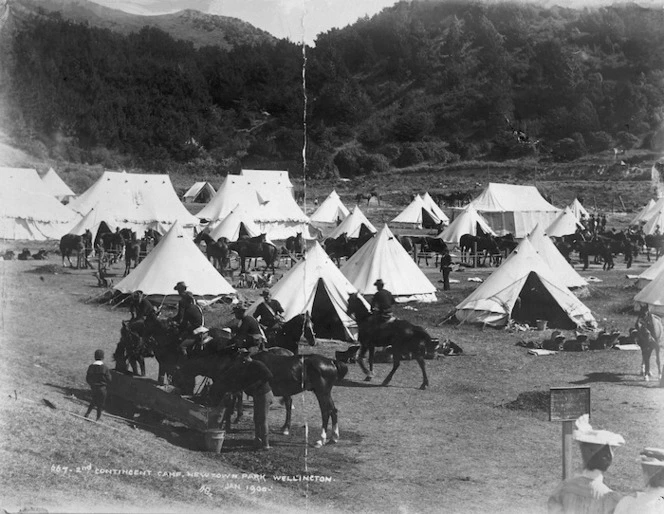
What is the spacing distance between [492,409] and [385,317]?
258 centimetres

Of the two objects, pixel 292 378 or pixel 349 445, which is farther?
pixel 292 378

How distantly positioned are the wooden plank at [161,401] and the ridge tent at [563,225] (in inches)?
989

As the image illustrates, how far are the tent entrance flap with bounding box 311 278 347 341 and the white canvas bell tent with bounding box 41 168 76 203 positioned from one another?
66.5 feet

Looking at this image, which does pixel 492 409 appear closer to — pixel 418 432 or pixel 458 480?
pixel 418 432

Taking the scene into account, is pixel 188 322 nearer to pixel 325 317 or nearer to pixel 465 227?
pixel 325 317

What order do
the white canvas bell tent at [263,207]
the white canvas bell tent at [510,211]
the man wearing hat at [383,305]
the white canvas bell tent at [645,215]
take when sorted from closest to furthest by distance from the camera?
the man wearing hat at [383,305] → the white canvas bell tent at [263,207] → the white canvas bell tent at [645,215] → the white canvas bell tent at [510,211]

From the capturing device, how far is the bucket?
408 inches

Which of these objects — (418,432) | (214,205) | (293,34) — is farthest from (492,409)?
(214,205)

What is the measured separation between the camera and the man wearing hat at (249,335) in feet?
38.0

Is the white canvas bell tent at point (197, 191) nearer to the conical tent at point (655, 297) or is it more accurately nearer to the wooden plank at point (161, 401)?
the conical tent at point (655, 297)

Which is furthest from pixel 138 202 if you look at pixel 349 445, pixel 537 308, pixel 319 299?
pixel 349 445

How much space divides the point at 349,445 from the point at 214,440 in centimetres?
168

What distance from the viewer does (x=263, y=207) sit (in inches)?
1316

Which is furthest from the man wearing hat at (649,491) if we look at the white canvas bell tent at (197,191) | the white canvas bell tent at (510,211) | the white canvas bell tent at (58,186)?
the white canvas bell tent at (197,191)
